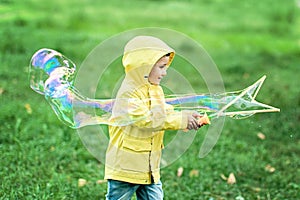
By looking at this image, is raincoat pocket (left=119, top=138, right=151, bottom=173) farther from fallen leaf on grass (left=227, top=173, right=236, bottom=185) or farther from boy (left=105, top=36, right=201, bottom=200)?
fallen leaf on grass (left=227, top=173, right=236, bottom=185)

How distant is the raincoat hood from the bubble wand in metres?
0.15

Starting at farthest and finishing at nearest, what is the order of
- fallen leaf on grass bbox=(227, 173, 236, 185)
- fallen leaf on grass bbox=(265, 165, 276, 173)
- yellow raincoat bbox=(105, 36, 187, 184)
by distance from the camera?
fallen leaf on grass bbox=(265, 165, 276, 173) → fallen leaf on grass bbox=(227, 173, 236, 185) → yellow raincoat bbox=(105, 36, 187, 184)

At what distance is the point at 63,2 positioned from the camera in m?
11.7

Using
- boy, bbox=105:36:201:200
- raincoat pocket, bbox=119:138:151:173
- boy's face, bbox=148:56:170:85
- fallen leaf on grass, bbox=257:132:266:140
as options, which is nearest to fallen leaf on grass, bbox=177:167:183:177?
fallen leaf on grass, bbox=257:132:266:140

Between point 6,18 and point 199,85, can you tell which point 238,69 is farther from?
point 6,18

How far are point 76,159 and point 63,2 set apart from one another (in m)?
7.23

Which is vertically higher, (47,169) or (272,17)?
(272,17)

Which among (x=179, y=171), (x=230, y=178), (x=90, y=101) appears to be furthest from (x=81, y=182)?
(x=230, y=178)

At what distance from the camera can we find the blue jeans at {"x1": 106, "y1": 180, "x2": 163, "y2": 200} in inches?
134

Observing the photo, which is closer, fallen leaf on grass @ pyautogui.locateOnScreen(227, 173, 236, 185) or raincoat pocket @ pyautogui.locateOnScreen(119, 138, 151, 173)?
raincoat pocket @ pyautogui.locateOnScreen(119, 138, 151, 173)

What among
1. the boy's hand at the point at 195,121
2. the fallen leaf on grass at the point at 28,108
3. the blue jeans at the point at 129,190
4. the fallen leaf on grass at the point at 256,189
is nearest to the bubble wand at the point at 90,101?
the boy's hand at the point at 195,121

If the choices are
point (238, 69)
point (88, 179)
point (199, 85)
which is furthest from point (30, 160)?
point (238, 69)

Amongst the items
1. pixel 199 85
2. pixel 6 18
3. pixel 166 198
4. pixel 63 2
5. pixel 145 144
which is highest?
pixel 63 2

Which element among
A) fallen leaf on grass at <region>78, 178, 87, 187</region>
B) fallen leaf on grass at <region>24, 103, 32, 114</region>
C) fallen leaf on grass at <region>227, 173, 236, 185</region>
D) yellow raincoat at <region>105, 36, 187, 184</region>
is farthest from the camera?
fallen leaf on grass at <region>24, 103, 32, 114</region>
